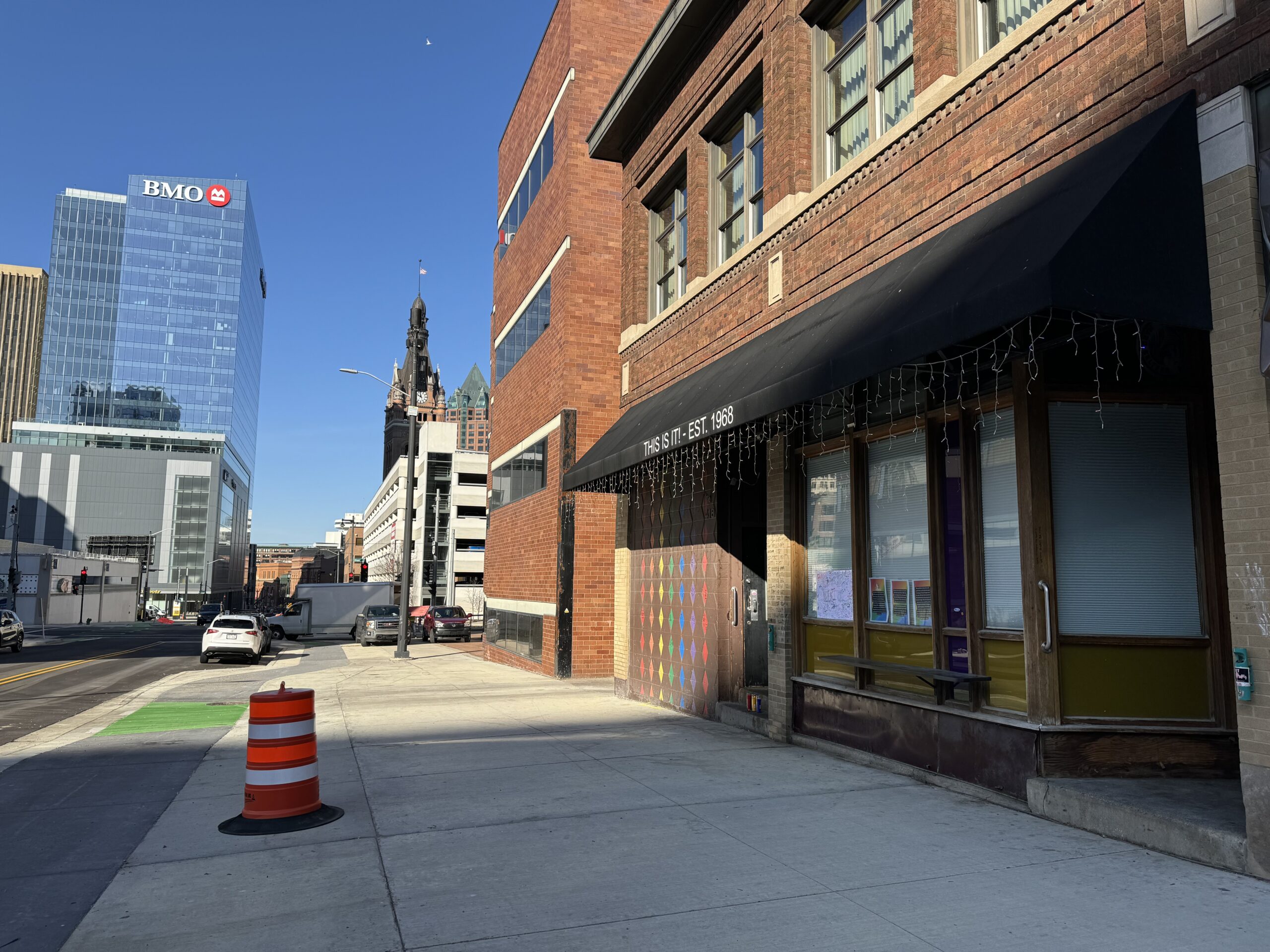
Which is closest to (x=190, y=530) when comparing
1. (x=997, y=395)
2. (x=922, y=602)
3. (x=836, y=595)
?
(x=836, y=595)

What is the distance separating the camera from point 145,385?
137m

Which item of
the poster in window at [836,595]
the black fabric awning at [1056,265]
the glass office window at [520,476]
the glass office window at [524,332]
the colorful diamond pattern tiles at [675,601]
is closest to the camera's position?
the black fabric awning at [1056,265]

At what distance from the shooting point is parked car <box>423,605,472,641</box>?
4174 centimetres

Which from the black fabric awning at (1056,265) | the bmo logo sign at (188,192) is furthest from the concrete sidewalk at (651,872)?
the bmo logo sign at (188,192)

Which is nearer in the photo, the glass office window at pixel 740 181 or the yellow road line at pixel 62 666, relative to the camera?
the glass office window at pixel 740 181

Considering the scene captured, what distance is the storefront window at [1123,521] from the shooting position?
6.86m

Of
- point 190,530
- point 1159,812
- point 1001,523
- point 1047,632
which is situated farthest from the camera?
point 190,530

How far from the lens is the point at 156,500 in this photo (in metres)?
129

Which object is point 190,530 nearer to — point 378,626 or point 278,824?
point 378,626

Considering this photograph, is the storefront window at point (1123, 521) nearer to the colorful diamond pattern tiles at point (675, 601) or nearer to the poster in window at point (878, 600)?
the poster in window at point (878, 600)

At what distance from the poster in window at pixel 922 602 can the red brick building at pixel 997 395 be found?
0.09 feet

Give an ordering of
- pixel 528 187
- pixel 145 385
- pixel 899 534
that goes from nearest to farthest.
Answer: pixel 899 534 → pixel 528 187 → pixel 145 385

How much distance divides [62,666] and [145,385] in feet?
415

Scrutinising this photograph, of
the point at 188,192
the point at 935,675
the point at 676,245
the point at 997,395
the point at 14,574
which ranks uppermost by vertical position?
the point at 188,192
